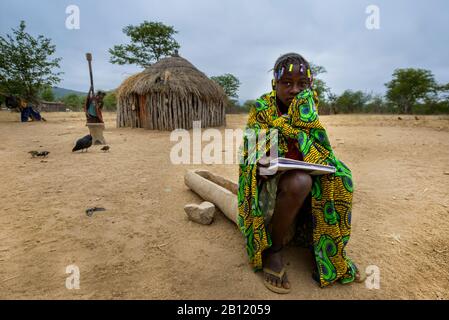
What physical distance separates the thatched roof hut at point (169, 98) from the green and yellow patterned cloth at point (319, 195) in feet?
30.9

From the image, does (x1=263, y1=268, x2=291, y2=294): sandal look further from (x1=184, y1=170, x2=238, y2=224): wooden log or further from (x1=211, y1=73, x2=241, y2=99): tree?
Answer: (x1=211, y1=73, x2=241, y2=99): tree

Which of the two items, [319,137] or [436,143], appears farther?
[436,143]

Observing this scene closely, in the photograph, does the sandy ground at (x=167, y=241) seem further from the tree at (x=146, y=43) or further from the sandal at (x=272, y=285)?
the tree at (x=146, y=43)

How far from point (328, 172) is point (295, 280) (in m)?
0.73

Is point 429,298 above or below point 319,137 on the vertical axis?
below

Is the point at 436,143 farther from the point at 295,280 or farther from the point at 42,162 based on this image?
the point at 42,162

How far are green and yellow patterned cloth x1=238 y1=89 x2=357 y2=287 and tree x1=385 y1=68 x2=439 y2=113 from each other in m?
27.6

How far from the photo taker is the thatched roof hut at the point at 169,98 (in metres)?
10.6

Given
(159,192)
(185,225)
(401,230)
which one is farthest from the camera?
(159,192)

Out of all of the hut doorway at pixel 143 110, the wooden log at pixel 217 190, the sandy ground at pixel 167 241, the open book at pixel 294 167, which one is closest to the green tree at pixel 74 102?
the hut doorway at pixel 143 110

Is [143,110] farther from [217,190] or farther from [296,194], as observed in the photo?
[296,194]

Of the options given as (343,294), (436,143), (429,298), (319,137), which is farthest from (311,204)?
(436,143)

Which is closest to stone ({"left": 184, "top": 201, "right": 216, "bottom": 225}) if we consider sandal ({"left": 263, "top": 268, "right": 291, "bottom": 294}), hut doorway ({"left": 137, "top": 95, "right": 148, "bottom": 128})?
sandal ({"left": 263, "top": 268, "right": 291, "bottom": 294})

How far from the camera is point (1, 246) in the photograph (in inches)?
79.2
